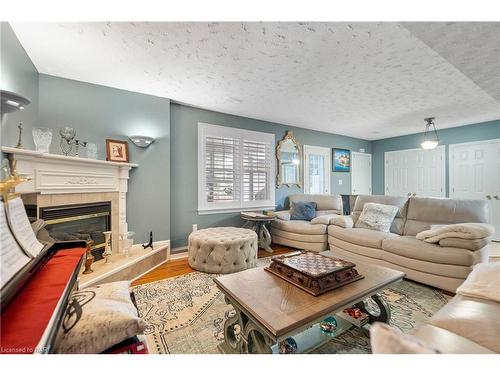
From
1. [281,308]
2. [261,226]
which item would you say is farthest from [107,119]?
[281,308]

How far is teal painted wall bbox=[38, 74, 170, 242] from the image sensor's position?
250 cm

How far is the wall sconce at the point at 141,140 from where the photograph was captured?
2.92 meters

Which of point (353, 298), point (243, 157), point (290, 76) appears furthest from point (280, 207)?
point (353, 298)

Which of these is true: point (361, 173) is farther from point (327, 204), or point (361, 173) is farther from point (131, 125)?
point (131, 125)

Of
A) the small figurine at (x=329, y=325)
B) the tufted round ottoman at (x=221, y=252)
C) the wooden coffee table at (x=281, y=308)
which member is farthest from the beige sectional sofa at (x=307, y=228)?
the small figurine at (x=329, y=325)

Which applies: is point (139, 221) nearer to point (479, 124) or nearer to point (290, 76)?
point (290, 76)

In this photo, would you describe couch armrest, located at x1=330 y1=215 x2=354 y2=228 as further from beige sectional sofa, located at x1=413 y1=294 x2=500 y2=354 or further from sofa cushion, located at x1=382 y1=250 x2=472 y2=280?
beige sectional sofa, located at x1=413 y1=294 x2=500 y2=354

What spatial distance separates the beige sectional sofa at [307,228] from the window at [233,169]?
579mm

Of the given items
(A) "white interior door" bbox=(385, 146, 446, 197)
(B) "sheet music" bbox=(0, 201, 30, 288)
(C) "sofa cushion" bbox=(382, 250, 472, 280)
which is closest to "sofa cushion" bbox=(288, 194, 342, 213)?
(C) "sofa cushion" bbox=(382, 250, 472, 280)

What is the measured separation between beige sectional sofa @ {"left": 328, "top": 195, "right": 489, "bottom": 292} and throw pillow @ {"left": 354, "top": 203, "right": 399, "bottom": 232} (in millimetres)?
131

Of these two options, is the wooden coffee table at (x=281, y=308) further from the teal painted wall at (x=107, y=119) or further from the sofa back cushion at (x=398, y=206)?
the teal painted wall at (x=107, y=119)
